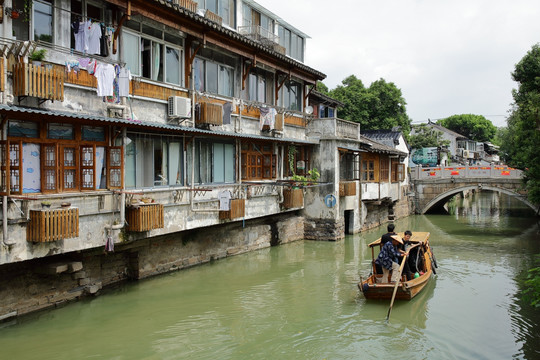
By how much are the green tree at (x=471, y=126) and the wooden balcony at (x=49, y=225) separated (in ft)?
261

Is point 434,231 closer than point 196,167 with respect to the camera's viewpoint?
No

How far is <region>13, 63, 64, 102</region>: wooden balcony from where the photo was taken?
30.7 feet

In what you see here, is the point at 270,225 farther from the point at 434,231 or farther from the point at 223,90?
the point at 434,231

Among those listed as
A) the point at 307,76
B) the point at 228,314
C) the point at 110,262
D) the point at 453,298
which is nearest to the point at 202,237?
the point at 110,262

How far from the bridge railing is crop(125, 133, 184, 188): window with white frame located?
2496cm

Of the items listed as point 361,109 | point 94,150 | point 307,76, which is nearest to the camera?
point 94,150

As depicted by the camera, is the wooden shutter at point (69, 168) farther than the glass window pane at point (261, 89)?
No

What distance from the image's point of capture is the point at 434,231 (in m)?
28.1

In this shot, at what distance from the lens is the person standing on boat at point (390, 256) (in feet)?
41.0

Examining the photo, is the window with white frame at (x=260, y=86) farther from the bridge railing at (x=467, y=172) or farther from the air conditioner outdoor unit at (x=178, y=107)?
the bridge railing at (x=467, y=172)

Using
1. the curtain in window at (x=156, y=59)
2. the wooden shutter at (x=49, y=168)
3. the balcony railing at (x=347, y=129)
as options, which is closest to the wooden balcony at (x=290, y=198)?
the balcony railing at (x=347, y=129)

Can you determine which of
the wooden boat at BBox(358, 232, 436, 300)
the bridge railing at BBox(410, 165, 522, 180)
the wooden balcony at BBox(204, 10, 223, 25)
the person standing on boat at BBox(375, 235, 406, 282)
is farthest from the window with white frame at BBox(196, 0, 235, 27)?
the bridge railing at BBox(410, 165, 522, 180)

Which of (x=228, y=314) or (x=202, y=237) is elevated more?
(x=202, y=237)

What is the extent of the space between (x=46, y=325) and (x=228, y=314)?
164 inches
